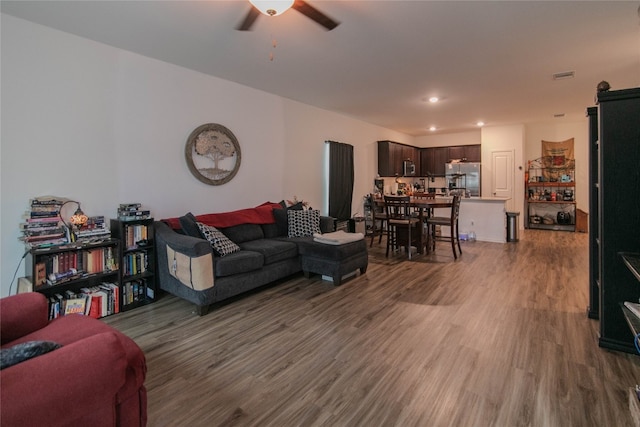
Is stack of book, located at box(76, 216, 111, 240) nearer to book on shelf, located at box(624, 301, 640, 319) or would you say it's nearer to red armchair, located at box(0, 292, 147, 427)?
red armchair, located at box(0, 292, 147, 427)

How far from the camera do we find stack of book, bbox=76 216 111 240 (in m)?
2.96

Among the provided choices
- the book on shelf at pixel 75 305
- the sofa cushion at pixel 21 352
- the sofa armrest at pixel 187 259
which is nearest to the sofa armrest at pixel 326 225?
the sofa armrest at pixel 187 259

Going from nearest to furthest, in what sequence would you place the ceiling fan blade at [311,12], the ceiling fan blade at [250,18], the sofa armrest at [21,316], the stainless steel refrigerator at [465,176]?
the sofa armrest at [21,316]
the ceiling fan blade at [311,12]
the ceiling fan blade at [250,18]
the stainless steel refrigerator at [465,176]

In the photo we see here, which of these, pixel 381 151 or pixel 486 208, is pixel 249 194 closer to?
pixel 381 151

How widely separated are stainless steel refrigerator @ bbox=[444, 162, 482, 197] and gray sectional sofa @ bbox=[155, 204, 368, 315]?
5.60 m

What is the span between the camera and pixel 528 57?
3.59m

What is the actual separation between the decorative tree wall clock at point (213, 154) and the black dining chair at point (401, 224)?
256 centimetres

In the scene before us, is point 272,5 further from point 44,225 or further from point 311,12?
point 44,225

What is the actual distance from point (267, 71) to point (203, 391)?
3527mm

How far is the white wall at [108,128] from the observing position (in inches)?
107

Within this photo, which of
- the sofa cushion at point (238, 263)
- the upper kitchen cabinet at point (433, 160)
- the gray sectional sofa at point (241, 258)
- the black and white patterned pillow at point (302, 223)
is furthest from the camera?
the upper kitchen cabinet at point (433, 160)

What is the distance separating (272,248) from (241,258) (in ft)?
1.69

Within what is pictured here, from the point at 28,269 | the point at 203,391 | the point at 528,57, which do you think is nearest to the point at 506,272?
the point at 528,57

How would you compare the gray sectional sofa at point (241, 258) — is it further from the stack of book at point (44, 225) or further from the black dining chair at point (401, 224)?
the black dining chair at point (401, 224)
